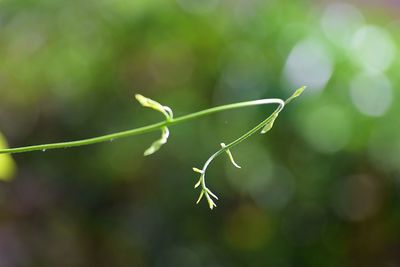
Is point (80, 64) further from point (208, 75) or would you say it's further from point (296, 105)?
point (296, 105)

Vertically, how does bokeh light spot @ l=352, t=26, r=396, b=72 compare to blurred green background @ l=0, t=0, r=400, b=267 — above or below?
above

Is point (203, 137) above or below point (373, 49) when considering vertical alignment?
below

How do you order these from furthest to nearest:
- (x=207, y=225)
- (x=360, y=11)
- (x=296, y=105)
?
(x=360, y=11) < (x=207, y=225) < (x=296, y=105)

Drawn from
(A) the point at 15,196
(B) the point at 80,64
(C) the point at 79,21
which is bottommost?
(A) the point at 15,196

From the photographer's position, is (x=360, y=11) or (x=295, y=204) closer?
(x=295, y=204)

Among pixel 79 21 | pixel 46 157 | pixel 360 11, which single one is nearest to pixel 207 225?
pixel 46 157

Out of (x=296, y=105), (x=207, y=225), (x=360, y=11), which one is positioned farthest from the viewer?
(x=360, y=11)

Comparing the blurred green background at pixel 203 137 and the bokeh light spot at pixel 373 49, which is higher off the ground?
the bokeh light spot at pixel 373 49

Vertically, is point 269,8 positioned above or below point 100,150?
above
